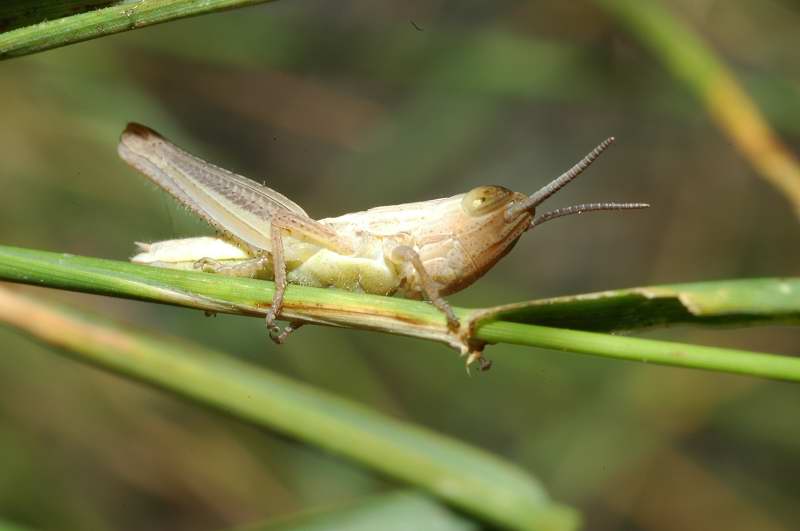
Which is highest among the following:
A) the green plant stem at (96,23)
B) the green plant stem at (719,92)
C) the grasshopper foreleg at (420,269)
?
the green plant stem at (719,92)

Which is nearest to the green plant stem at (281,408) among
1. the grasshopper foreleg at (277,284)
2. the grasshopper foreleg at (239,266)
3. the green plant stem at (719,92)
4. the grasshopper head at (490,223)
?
the grasshopper foreleg at (277,284)

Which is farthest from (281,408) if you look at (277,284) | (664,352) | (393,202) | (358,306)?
(393,202)

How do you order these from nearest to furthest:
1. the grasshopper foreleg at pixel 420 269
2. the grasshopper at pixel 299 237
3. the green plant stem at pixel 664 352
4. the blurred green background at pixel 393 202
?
the green plant stem at pixel 664 352
the grasshopper foreleg at pixel 420 269
the grasshopper at pixel 299 237
the blurred green background at pixel 393 202

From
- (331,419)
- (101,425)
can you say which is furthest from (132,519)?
(331,419)

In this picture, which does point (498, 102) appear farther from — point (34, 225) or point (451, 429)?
point (34, 225)

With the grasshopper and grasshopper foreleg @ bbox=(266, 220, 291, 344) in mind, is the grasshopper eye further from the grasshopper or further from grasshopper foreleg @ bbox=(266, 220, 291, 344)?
grasshopper foreleg @ bbox=(266, 220, 291, 344)

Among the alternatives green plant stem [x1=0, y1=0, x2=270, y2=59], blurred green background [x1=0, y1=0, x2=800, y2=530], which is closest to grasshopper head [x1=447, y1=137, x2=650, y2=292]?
green plant stem [x1=0, y1=0, x2=270, y2=59]

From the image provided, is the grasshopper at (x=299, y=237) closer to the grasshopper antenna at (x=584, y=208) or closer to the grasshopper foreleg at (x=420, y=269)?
the grasshopper foreleg at (x=420, y=269)
